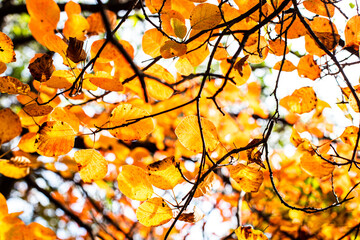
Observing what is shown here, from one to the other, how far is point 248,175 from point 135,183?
0.33m

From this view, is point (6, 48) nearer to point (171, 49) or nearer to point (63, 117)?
point (63, 117)

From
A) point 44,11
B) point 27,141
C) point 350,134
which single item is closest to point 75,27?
point 44,11

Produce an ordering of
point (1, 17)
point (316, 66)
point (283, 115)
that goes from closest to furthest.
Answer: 1. point (316, 66)
2. point (1, 17)
3. point (283, 115)

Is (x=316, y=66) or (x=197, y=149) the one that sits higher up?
(x=316, y=66)

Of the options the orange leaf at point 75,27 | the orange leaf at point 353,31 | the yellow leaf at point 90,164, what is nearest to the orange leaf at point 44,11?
the orange leaf at point 75,27

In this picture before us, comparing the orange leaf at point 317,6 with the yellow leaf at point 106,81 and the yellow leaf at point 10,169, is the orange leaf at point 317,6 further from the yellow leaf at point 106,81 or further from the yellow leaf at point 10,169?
the yellow leaf at point 10,169

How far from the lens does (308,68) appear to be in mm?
1019

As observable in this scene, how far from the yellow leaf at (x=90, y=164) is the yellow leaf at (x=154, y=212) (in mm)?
194

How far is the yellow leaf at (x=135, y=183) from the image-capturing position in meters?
0.82

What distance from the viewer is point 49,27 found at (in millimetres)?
892

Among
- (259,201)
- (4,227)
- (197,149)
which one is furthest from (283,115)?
(4,227)

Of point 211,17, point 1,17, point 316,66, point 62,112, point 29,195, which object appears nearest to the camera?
point 211,17

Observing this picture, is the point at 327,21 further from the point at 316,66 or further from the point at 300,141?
the point at 300,141

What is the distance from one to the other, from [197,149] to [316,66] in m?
0.55
